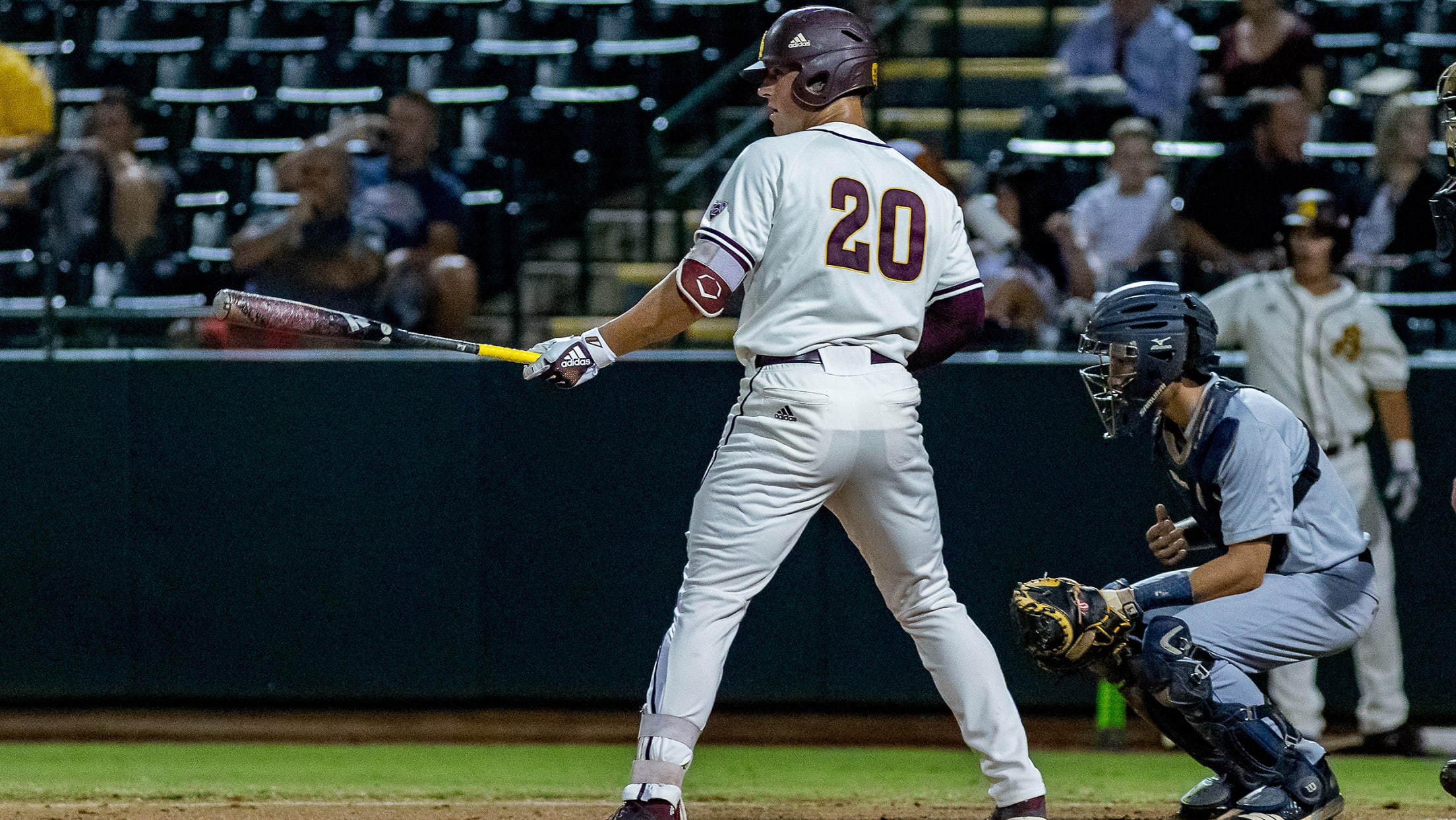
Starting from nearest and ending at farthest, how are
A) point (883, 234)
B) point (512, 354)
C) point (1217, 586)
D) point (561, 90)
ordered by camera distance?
point (883, 234) → point (1217, 586) → point (512, 354) → point (561, 90)

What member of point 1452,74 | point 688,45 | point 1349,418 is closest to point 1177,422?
point 1452,74

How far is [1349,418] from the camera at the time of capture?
5.82 m

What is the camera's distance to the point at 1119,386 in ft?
12.4

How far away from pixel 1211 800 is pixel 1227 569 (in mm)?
588

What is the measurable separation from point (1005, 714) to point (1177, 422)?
825mm

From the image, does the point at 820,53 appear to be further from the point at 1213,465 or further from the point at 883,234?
the point at 1213,465

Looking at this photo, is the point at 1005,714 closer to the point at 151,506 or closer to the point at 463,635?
the point at 463,635

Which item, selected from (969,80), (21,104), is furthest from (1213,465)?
(969,80)

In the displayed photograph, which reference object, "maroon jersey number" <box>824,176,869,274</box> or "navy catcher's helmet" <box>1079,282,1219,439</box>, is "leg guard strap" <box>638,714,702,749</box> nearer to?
"maroon jersey number" <box>824,176,869,274</box>

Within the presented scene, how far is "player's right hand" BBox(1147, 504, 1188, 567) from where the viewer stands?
3814 millimetres

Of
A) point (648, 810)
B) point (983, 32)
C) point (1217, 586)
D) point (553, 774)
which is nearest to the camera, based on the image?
point (648, 810)

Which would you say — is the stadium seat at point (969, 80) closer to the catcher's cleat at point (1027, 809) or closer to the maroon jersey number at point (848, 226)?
the maroon jersey number at point (848, 226)

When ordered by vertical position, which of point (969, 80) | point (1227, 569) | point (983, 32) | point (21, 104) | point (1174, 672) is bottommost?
point (1174, 672)

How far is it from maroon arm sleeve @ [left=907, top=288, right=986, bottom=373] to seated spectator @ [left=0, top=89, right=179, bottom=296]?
3978 mm
